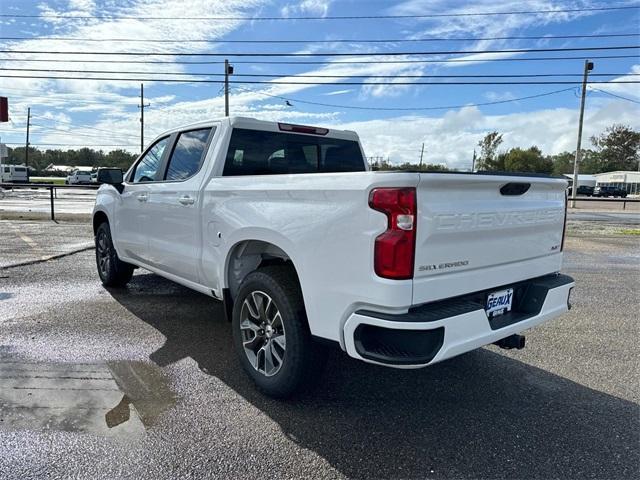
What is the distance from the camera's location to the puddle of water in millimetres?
3062

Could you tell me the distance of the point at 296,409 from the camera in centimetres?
325

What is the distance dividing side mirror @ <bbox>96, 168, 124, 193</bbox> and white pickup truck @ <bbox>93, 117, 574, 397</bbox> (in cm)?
130

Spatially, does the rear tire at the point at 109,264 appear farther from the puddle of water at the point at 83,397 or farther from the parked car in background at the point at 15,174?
the parked car in background at the point at 15,174

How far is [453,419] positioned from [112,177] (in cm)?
461

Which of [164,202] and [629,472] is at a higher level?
[164,202]

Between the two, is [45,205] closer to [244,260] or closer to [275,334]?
[244,260]

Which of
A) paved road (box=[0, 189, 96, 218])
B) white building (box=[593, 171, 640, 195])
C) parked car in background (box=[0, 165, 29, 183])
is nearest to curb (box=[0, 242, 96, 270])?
paved road (box=[0, 189, 96, 218])

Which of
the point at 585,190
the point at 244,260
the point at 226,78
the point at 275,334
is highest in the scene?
the point at 226,78

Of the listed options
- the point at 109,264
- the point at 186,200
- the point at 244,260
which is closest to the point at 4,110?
the point at 109,264

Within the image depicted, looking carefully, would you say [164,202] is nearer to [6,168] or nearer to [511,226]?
[511,226]

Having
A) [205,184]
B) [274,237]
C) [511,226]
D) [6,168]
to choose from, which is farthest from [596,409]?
[6,168]

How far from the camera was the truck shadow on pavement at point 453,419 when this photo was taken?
268cm

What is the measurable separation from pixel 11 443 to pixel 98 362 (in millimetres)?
1229

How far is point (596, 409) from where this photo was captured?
10.9 ft
